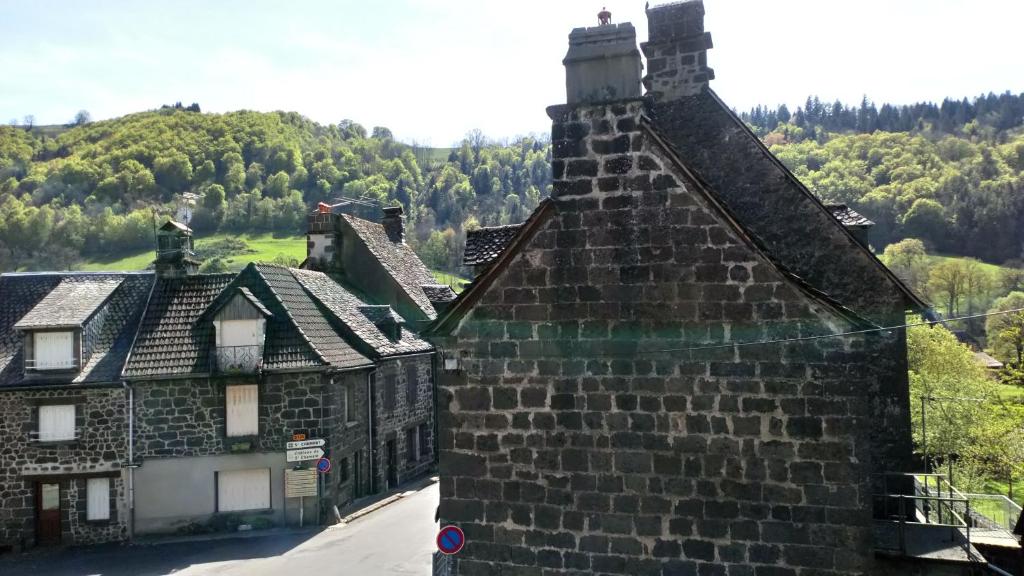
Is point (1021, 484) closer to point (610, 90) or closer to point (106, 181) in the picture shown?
point (610, 90)

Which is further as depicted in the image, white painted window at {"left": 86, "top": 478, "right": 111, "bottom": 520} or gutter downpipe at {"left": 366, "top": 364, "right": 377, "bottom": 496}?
gutter downpipe at {"left": 366, "top": 364, "right": 377, "bottom": 496}

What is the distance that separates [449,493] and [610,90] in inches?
173

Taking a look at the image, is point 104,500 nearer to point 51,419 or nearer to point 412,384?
point 51,419

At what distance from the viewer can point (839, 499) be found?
5973 millimetres

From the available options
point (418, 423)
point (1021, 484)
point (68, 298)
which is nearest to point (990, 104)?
point (1021, 484)

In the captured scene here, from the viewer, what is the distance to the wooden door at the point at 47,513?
19.8 m

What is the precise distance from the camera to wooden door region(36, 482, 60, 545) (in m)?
19.8

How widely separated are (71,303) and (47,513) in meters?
6.18

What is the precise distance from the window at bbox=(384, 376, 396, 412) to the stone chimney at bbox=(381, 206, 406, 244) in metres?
10.9

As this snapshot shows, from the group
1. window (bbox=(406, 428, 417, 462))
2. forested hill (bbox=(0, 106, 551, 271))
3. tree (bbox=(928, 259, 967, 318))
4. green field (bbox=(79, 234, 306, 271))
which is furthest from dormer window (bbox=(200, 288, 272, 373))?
tree (bbox=(928, 259, 967, 318))

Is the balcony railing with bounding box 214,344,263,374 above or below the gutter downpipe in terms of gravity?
above

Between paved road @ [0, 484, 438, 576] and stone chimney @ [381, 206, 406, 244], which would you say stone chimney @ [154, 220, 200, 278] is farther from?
stone chimney @ [381, 206, 406, 244]

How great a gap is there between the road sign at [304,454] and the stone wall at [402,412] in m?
4.46

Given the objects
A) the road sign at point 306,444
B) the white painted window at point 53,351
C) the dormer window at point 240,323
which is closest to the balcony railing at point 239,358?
the dormer window at point 240,323
